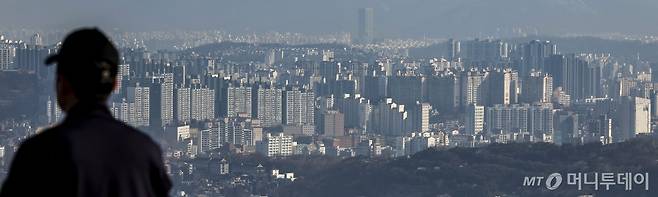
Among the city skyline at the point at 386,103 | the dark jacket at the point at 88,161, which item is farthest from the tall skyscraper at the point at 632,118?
the dark jacket at the point at 88,161

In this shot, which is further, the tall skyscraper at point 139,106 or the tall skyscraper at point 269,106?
the tall skyscraper at point 269,106

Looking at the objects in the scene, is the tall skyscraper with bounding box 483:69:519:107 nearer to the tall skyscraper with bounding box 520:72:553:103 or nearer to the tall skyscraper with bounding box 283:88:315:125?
the tall skyscraper with bounding box 520:72:553:103

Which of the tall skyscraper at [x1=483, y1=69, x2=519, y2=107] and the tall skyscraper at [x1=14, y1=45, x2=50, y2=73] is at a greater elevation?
the tall skyscraper at [x1=14, y1=45, x2=50, y2=73]

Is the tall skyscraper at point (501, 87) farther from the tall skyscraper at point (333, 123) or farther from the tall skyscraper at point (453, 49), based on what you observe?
the tall skyscraper at point (333, 123)

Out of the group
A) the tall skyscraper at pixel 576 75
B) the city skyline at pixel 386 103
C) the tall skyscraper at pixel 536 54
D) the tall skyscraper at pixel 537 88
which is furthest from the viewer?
the tall skyscraper at pixel 536 54

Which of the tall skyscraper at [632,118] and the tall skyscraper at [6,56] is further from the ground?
the tall skyscraper at [6,56]

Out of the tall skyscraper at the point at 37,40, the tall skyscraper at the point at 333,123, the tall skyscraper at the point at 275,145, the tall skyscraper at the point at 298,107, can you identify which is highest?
the tall skyscraper at the point at 37,40

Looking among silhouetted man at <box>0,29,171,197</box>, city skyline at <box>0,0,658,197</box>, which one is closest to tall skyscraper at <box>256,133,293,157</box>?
city skyline at <box>0,0,658,197</box>
